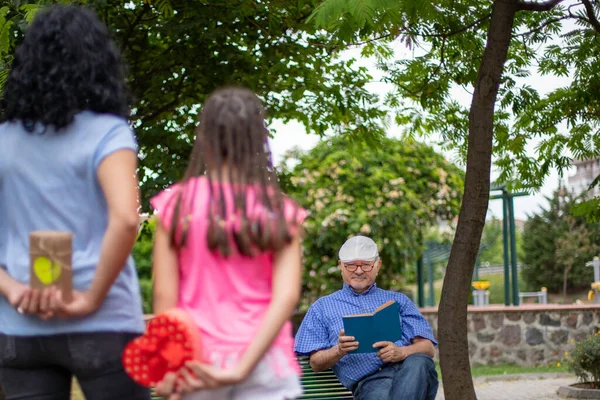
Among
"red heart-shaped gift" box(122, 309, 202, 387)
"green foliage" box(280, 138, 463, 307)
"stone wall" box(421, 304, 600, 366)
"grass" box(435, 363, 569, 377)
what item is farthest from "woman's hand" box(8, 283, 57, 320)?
"green foliage" box(280, 138, 463, 307)

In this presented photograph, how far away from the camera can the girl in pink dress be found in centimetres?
225

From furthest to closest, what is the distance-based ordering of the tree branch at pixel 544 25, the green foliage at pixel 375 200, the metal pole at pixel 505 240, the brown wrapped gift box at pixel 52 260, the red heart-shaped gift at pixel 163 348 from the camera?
1. the green foliage at pixel 375 200
2. the metal pole at pixel 505 240
3. the tree branch at pixel 544 25
4. the brown wrapped gift box at pixel 52 260
5. the red heart-shaped gift at pixel 163 348

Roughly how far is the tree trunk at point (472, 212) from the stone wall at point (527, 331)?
9.35 meters

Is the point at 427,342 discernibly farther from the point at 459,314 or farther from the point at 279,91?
the point at 279,91

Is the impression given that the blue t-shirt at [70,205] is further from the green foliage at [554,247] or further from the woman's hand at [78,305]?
the green foliage at [554,247]

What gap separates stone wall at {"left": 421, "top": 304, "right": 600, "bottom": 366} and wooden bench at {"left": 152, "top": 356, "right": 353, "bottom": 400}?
9021 mm

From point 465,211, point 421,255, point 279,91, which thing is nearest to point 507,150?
point 279,91

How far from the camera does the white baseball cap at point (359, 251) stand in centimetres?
525

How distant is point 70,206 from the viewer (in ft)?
7.97

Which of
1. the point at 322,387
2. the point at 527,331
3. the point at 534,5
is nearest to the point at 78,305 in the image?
the point at 322,387

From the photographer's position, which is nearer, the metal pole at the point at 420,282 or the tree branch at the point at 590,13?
the tree branch at the point at 590,13

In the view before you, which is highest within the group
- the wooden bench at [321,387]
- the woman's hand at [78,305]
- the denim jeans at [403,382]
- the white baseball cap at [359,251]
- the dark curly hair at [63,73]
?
the dark curly hair at [63,73]

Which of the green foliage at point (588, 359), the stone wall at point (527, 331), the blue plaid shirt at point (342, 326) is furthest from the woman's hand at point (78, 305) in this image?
the stone wall at point (527, 331)

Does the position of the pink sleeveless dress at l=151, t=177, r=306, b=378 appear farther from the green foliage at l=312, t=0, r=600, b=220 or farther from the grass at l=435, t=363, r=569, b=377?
the grass at l=435, t=363, r=569, b=377
